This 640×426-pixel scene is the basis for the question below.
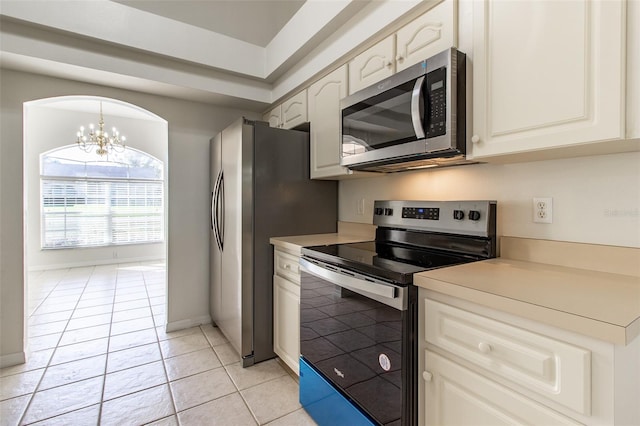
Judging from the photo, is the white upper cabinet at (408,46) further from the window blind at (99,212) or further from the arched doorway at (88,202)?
the window blind at (99,212)

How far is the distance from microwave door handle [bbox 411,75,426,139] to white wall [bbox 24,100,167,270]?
4679mm

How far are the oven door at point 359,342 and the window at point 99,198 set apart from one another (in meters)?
5.87

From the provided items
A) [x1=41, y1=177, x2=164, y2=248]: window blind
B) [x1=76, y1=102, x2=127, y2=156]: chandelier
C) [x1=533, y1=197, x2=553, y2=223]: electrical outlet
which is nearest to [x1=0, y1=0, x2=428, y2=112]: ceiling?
[x1=533, y1=197, x2=553, y2=223]: electrical outlet

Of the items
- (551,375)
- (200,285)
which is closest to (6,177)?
(200,285)

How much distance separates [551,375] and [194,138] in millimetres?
3113

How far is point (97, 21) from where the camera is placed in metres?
2.12

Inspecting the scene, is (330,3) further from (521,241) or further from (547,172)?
(521,241)

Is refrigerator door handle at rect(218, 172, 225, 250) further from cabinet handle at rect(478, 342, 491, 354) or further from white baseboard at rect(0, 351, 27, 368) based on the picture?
cabinet handle at rect(478, 342, 491, 354)

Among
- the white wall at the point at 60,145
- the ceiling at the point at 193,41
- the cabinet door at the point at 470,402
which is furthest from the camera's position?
the white wall at the point at 60,145

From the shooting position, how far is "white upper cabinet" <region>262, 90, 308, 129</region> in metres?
2.55

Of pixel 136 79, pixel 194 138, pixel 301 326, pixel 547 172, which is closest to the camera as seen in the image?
pixel 547 172

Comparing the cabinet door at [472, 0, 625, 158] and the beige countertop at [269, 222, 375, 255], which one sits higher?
the cabinet door at [472, 0, 625, 158]

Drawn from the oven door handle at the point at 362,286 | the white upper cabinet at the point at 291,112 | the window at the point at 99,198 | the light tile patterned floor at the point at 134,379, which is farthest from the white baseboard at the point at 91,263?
the oven door handle at the point at 362,286

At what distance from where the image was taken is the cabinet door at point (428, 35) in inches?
54.8
